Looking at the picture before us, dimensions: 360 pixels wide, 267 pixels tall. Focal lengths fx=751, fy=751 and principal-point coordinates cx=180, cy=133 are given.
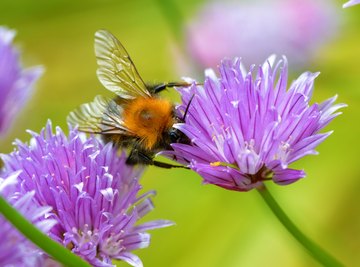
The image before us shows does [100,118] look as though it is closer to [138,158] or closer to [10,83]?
[138,158]

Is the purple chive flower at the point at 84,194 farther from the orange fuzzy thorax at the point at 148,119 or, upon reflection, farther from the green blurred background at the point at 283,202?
the green blurred background at the point at 283,202

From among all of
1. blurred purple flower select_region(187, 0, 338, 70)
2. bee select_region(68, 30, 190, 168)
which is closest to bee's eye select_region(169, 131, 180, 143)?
bee select_region(68, 30, 190, 168)

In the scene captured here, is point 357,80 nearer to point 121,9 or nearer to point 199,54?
point 199,54

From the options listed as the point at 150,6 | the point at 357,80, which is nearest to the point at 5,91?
the point at 357,80

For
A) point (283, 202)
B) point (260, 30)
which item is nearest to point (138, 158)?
point (283, 202)

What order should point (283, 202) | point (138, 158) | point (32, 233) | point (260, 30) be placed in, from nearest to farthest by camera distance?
point (32, 233) → point (138, 158) → point (283, 202) → point (260, 30)

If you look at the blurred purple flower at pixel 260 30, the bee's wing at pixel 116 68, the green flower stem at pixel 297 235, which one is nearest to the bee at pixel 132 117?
the bee's wing at pixel 116 68
